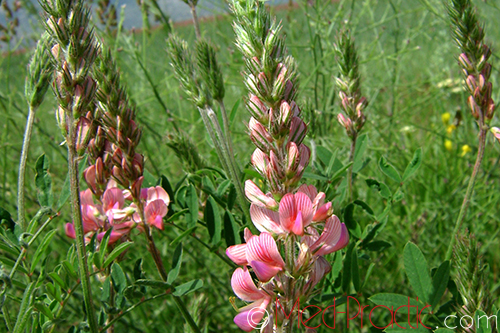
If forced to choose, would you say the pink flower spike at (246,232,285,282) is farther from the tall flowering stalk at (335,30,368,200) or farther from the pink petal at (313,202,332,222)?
the tall flowering stalk at (335,30,368,200)

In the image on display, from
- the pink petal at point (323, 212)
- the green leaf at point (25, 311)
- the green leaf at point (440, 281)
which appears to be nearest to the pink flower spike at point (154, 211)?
the green leaf at point (25, 311)

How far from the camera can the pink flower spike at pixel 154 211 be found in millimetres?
829

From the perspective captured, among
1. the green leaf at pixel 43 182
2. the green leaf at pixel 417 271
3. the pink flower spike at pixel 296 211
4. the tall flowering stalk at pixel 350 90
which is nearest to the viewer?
the pink flower spike at pixel 296 211

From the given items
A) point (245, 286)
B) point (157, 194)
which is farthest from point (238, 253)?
point (157, 194)

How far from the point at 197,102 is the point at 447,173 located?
178 centimetres

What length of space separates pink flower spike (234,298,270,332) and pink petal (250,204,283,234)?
4.7 inches

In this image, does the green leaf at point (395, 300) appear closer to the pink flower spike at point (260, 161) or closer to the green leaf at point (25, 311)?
the pink flower spike at point (260, 161)

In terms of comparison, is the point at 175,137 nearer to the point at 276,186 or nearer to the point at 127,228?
the point at 127,228

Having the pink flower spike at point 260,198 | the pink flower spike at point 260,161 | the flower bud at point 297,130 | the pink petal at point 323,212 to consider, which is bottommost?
the pink petal at point 323,212

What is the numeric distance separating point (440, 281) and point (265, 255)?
18.2 inches

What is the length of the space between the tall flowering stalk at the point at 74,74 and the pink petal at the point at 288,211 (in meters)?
0.30

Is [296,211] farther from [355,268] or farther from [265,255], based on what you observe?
[355,268]

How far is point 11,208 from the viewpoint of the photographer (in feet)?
6.87

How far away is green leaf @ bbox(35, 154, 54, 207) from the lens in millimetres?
902
